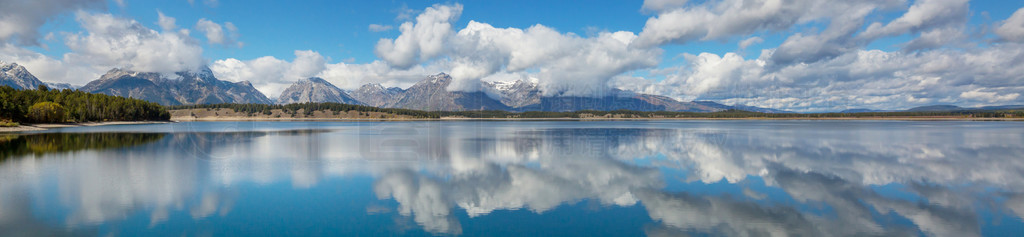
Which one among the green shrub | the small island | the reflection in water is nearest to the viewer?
the reflection in water

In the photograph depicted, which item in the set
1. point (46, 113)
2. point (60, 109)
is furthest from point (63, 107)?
point (46, 113)

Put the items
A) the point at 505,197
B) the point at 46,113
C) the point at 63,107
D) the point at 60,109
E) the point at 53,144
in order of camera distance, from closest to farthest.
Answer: the point at 505,197 < the point at 53,144 < the point at 46,113 < the point at 60,109 < the point at 63,107

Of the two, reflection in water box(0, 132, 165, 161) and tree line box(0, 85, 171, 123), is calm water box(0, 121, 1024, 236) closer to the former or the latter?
reflection in water box(0, 132, 165, 161)

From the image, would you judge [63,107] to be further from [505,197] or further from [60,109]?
[505,197]

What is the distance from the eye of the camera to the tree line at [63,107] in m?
84.5

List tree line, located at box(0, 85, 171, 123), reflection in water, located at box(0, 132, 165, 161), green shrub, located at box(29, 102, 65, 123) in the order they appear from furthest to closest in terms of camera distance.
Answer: green shrub, located at box(29, 102, 65, 123), tree line, located at box(0, 85, 171, 123), reflection in water, located at box(0, 132, 165, 161)

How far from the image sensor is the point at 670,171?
2711 centimetres

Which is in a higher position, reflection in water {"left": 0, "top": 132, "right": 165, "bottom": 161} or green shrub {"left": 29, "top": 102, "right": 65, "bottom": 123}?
green shrub {"left": 29, "top": 102, "right": 65, "bottom": 123}

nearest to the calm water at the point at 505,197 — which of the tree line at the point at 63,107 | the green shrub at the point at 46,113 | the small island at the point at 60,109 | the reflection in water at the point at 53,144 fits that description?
the reflection in water at the point at 53,144

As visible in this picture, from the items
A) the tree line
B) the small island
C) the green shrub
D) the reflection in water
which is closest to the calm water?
the reflection in water

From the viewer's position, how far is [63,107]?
332ft

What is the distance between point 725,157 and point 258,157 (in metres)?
36.6

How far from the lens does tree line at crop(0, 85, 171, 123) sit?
277 feet

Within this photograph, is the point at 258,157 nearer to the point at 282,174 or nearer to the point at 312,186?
the point at 282,174
